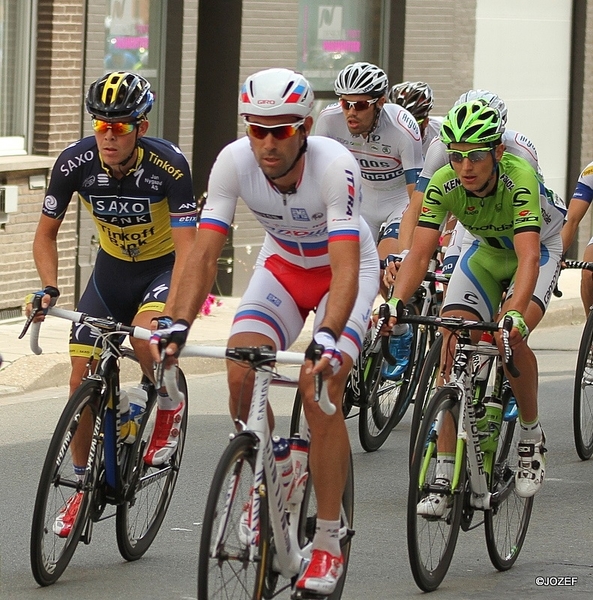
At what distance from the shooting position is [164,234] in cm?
695

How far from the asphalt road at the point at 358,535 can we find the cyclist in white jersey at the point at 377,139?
4.62 feet

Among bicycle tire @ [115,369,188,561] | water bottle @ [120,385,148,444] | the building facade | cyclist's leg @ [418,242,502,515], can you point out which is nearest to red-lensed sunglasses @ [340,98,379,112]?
cyclist's leg @ [418,242,502,515]

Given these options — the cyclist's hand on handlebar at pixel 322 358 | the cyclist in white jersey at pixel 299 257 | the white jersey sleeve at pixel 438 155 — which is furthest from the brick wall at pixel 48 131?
the cyclist's hand on handlebar at pixel 322 358

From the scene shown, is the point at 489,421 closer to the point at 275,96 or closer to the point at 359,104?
the point at 275,96

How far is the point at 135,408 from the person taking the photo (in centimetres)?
666

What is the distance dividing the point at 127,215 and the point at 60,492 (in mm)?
1298

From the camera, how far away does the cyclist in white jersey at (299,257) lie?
552cm

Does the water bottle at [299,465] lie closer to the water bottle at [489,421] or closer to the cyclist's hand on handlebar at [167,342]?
the cyclist's hand on handlebar at [167,342]

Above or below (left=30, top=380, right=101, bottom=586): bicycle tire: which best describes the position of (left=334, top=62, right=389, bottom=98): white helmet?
above

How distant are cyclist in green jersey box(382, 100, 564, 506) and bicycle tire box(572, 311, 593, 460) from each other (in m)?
1.78

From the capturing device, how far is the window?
13188mm

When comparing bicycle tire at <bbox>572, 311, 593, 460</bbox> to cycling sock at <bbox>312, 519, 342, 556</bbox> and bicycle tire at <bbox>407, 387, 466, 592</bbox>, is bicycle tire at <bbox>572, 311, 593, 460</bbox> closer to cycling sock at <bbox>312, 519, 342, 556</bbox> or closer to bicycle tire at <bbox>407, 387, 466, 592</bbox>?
bicycle tire at <bbox>407, 387, 466, 592</bbox>

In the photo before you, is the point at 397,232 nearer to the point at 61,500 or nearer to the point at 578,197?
the point at 578,197

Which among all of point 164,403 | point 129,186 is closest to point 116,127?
point 129,186
